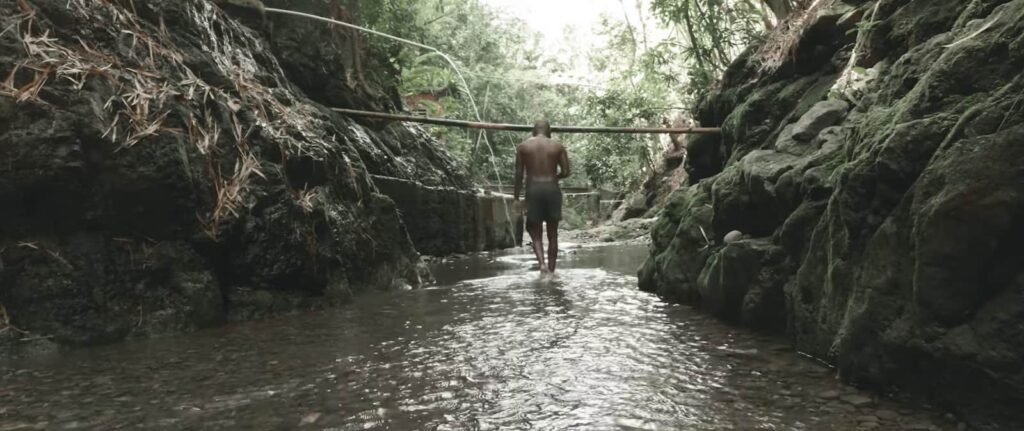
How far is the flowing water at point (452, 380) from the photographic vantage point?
6.89 ft

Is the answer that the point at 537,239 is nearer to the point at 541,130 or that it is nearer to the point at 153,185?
the point at 541,130

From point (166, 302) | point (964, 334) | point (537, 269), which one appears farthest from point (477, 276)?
point (964, 334)

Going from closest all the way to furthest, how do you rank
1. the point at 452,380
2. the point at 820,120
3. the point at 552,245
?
the point at 452,380, the point at 820,120, the point at 552,245

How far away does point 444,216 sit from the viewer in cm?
965

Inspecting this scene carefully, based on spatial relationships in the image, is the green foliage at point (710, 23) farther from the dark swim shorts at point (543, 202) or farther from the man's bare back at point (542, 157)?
the dark swim shorts at point (543, 202)

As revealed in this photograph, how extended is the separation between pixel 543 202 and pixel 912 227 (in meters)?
5.18

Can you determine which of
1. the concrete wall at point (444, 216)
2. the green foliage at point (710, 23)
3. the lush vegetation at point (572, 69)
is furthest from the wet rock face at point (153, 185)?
the green foliage at point (710, 23)

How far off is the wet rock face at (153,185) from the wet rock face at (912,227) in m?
3.20

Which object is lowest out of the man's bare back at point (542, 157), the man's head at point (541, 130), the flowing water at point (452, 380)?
the flowing water at point (452, 380)

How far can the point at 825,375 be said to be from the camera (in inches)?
98.1

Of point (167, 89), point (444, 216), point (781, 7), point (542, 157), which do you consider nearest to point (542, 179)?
point (542, 157)

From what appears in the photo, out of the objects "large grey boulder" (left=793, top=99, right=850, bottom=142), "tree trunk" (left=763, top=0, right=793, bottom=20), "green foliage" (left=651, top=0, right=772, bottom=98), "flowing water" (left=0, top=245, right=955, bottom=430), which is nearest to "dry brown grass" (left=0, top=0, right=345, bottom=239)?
"flowing water" (left=0, top=245, right=955, bottom=430)

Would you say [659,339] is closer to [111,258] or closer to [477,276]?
[111,258]

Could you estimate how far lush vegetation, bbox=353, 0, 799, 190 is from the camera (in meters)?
9.77
